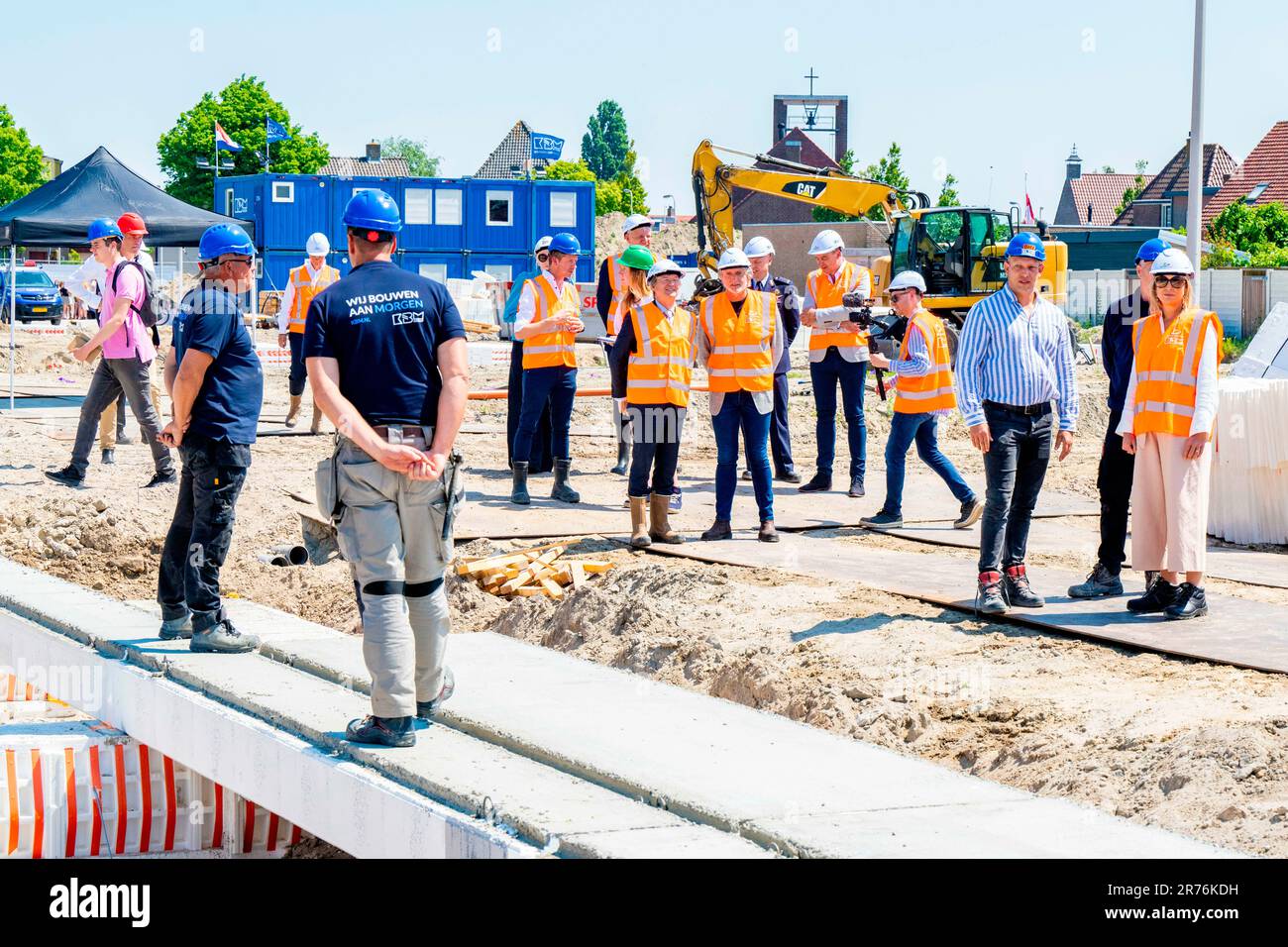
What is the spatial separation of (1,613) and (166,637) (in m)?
1.48

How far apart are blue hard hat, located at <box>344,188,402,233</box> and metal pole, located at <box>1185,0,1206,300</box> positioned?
14.9 metres

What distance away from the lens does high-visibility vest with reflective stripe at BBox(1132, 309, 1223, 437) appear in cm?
814

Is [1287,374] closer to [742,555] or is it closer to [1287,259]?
[742,555]

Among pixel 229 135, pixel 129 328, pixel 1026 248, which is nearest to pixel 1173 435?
pixel 1026 248

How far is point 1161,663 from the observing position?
24.2ft

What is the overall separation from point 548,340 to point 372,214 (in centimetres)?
635

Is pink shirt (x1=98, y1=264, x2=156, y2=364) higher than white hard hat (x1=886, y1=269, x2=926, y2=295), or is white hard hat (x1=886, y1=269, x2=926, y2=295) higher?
white hard hat (x1=886, y1=269, x2=926, y2=295)

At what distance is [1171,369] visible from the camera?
819 centimetres

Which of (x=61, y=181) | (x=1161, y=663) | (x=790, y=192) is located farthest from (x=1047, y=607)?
(x=790, y=192)

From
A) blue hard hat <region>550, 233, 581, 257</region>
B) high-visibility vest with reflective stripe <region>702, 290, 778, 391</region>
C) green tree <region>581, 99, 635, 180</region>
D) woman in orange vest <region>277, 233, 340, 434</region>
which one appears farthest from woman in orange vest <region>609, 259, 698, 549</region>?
green tree <region>581, 99, 635, 180</region>

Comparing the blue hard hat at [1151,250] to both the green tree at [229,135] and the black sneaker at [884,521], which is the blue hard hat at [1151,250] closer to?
the black sneaker at [884,521]

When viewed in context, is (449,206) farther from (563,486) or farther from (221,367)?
(221,367)

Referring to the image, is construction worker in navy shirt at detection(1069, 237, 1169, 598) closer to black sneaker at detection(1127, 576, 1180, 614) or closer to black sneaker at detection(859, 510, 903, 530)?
black sneaker at detection(1127, 576, 1180, 614)

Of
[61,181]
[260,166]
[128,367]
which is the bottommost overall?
[128,367]
